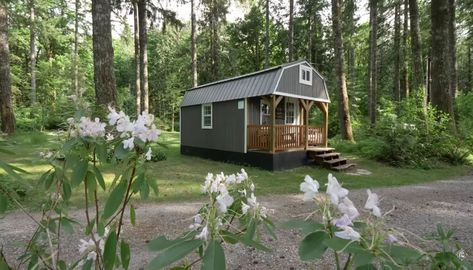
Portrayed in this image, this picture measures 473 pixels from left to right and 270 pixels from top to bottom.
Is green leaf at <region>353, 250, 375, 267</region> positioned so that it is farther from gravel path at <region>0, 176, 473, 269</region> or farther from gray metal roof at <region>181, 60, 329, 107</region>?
gray metal roof at <region>181, 60, 329, 107</region>

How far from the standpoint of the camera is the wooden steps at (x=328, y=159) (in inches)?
386

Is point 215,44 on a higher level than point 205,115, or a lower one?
Answer: higher

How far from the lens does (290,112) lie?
12492 millimetres

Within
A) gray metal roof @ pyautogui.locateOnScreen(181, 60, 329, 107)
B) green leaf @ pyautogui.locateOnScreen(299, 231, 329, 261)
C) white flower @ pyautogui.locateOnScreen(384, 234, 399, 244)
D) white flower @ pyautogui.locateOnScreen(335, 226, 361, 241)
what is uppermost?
gray metal roof @ pyautogui.locateOnScreen(181, 60, 329, 107)

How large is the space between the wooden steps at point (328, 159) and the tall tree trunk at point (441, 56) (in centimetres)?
465

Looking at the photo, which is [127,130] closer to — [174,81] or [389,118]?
[389,118]

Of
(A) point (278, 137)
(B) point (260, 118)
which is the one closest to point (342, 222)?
(A) point (278, 137)

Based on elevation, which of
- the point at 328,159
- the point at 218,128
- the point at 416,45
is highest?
the point at 416,45

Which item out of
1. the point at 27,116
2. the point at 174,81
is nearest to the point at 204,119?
the point at 27,116

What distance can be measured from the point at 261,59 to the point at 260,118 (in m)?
20.4

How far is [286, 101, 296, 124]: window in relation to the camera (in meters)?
12.3

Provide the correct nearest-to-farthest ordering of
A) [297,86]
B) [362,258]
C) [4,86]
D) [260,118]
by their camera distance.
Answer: [362,258] → [297,86] → [260,118] → [4,86]

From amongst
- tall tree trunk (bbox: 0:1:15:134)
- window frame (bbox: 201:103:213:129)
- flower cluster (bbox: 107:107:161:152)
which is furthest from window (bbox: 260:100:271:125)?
flower cluster (bbox: 107:107:161:152)

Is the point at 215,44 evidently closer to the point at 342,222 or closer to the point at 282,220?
the point at 282,220
